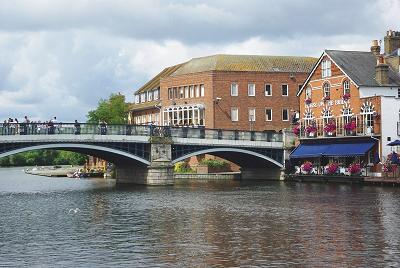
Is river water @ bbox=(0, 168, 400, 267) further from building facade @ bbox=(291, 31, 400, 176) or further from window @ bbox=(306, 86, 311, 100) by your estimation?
window @ bbox=(306, 86, 311, 100)

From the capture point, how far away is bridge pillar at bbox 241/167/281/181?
92938mm

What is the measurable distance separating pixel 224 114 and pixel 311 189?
37.3 meters

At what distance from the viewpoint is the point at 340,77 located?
84375 mm

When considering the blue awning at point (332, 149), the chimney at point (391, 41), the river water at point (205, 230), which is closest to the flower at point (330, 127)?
the blue awning at point (332, 149)

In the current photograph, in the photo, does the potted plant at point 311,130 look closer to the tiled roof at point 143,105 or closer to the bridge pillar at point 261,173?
the bridge pillar at point 261,173

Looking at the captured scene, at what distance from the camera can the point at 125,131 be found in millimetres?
78812

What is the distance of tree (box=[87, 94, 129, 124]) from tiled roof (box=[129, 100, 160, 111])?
1.90m

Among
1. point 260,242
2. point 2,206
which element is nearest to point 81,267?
point 260,242

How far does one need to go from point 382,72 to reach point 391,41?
9942mm

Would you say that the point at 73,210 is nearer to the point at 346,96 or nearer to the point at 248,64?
the point at 346,96

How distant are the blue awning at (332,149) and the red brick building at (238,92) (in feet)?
63.5

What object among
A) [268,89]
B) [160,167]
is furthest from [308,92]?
[160,167]

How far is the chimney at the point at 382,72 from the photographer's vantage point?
267 feet

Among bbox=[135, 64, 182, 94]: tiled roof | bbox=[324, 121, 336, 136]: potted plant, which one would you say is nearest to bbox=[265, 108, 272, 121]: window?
bbox=[135, 64, 182, 94]: tiled roof
